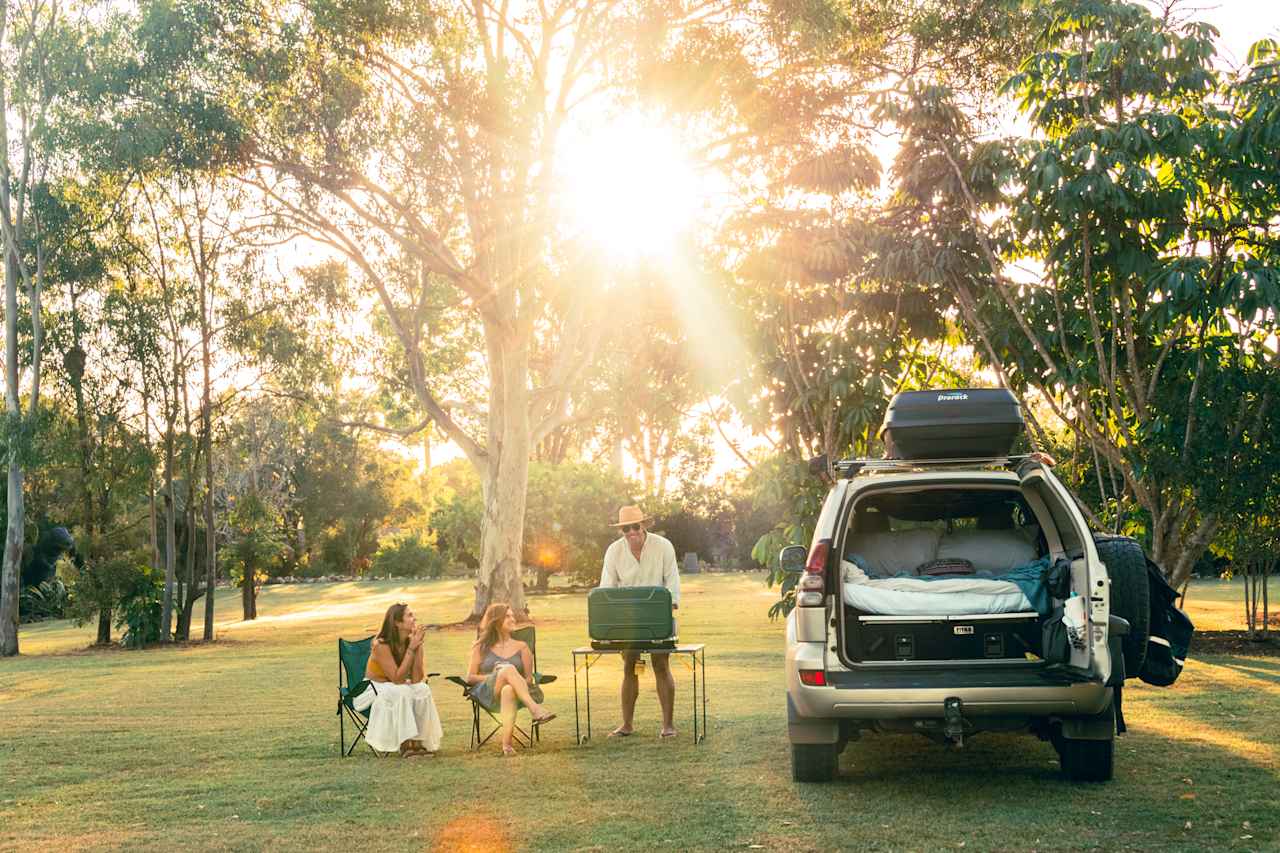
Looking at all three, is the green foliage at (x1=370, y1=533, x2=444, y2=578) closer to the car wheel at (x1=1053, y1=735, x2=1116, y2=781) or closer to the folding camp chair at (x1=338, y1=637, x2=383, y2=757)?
the folding camp chair at (x1=338, y1=637, x2=383, y2=757)

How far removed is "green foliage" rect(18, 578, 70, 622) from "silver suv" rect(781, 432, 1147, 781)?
35.0m

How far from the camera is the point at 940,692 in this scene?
7164 mm

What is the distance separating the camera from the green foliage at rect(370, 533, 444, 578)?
52.8 metres

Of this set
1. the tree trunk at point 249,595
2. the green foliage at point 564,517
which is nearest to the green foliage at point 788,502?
the tree trunk at point 249,595

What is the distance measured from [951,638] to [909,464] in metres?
1.25

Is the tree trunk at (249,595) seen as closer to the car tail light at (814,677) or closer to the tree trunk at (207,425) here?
the tree trunk at (207,425)

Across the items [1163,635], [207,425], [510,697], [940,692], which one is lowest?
[510,697]

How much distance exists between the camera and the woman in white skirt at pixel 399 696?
9766 millimetres

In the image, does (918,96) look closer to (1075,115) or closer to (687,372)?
(1075,115)

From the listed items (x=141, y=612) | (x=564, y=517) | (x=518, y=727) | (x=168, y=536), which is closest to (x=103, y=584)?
(x=141, y=612)

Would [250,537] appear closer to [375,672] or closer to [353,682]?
[353,682]

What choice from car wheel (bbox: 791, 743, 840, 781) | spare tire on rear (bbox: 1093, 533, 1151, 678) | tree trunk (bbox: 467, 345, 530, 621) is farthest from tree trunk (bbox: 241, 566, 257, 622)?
spare tire on rear (bbox: 1093, 533, 1151, 678)

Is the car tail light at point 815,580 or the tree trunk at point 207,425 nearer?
the car tail light at point 815,580

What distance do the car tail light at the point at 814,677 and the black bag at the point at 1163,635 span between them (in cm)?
199
